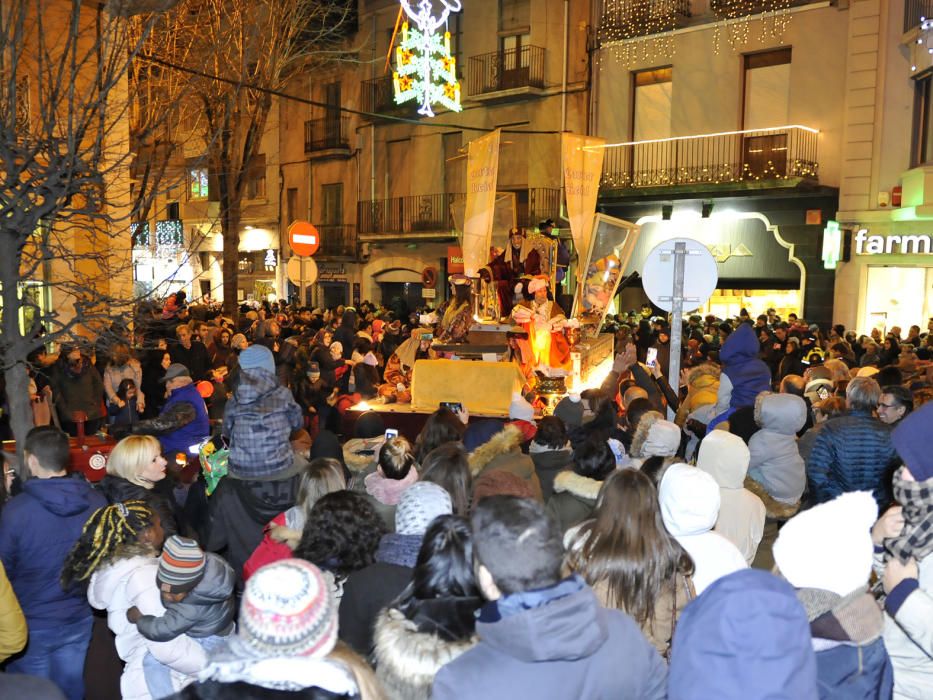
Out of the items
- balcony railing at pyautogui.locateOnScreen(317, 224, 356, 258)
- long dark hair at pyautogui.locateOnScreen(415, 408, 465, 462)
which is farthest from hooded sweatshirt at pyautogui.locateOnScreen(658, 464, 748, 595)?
balcony railing at pyautogui.locateOnScreen(317, 224, 356, 258)

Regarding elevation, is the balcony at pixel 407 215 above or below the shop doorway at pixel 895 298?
above

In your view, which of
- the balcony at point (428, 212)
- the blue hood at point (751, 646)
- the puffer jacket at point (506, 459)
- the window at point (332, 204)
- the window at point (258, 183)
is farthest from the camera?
the window at point (258, 183)

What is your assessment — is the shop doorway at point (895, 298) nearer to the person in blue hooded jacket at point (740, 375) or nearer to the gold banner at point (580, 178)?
the gold banner at point (580, 178)

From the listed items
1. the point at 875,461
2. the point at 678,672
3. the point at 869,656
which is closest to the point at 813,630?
the point at 869,656

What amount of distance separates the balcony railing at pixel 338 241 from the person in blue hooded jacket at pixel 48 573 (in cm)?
2741

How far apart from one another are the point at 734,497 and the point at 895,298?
16.1 metres

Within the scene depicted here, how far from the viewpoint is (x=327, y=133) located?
31.8 metres

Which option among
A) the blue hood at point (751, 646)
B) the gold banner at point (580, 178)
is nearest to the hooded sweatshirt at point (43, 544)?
the blue hood at point (751, 646)

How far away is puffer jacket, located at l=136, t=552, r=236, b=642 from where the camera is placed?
3.54m

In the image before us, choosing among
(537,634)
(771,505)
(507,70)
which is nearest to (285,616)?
(537,634)

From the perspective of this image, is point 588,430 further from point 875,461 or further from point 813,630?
point 813,630

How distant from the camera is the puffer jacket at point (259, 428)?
539 centimetres

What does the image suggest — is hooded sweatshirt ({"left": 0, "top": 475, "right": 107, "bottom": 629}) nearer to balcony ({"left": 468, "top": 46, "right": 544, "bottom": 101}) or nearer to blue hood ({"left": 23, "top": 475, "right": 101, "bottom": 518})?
blue hood ({"left": 23, "top": 475, "right": 101, "bottom": 518})

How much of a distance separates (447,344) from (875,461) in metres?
8.07
